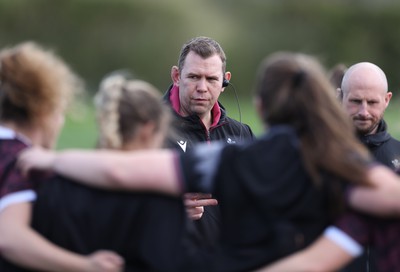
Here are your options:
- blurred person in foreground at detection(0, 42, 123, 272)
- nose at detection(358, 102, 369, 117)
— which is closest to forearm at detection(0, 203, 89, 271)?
blurred person in foreground at detection(0, 42, 123, 272)

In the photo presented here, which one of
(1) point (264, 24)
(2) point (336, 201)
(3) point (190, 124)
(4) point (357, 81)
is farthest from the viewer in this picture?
(1) point (264, 24)

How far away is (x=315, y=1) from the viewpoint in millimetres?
37812

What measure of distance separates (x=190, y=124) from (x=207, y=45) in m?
0.71

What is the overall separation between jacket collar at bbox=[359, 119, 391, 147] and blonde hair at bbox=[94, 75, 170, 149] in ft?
8.33

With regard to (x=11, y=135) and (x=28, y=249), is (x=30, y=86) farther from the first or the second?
(x=28, y=249)

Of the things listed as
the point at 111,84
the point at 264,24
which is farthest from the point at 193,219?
the point at 264,24

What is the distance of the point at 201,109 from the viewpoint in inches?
256

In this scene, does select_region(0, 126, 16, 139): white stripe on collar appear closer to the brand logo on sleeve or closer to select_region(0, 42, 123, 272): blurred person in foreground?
select_region(0, 42, 123, 272): blurred person in foreground

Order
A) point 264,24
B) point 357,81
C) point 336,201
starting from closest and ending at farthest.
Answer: point 336,201, point 357,81, point 264,24

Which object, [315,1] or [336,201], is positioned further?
[315,1]

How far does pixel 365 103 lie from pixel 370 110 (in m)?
0.06

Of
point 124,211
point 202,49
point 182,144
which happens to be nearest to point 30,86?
point 124,211

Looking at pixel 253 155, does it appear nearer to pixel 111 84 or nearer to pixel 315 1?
pixel 111 84

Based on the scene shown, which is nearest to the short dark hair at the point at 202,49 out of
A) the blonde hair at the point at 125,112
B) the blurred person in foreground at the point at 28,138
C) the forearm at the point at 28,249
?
the blurred person in foreground at the point at 28,138
